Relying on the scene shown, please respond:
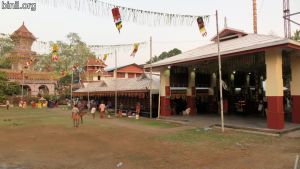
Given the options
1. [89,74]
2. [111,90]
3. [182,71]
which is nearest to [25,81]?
[89,74]

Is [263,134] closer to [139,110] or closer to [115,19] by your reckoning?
[115,19]

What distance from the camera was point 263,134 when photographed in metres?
14.6

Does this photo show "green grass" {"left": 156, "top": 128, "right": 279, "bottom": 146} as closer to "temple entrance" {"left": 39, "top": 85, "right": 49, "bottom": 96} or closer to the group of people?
the group of people

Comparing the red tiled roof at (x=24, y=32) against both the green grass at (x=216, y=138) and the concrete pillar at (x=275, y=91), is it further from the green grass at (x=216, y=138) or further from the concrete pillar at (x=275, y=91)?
the concrete pillar at (x=275, y=91)

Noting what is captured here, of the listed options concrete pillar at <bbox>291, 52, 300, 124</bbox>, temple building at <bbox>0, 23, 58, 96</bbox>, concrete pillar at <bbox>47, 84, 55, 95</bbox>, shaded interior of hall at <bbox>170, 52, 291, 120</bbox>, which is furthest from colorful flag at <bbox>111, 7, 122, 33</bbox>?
concrete pillar at <bbox>47, 84, 55, 95</bbox>

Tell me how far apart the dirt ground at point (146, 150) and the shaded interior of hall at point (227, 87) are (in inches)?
354

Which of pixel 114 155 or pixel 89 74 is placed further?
pixel 89 74

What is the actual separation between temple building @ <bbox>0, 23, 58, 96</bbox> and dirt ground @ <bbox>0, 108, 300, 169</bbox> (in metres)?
37.4

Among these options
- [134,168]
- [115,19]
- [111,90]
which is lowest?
[134,168]

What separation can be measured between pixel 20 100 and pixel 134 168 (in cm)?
4268

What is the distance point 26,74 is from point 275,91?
1835 inches

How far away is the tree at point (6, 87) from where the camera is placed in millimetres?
41562

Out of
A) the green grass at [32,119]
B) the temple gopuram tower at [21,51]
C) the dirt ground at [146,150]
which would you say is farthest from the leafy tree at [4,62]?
the dirt ground at [146,150]

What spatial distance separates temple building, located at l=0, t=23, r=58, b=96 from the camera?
48.2 m
